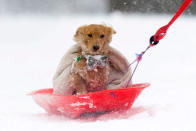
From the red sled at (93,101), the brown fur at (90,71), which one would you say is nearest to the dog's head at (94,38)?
the brown fur at (90,71)

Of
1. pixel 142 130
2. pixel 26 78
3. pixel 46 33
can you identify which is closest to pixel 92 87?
pixel 142 130

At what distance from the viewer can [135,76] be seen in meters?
2.01

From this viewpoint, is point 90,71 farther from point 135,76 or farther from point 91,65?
point 135,76

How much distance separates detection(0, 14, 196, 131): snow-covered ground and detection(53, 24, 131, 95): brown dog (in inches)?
4.9

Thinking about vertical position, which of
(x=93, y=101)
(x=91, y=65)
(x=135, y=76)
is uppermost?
(x=91, y=65)

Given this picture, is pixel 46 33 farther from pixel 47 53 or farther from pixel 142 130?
pixel 142 130

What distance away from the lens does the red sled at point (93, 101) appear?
3.63 ft

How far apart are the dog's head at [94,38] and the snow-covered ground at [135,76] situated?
25cm

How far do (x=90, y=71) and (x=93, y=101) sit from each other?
0.38ft

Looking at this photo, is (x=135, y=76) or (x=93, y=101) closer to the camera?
(x=93, y=101)

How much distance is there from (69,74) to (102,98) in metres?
0.17

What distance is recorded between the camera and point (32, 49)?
9.78 ft

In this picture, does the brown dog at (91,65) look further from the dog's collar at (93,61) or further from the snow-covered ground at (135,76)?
the snow-covered ground at (135,76)

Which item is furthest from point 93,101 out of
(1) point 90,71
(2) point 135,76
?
(2) point 135,76
